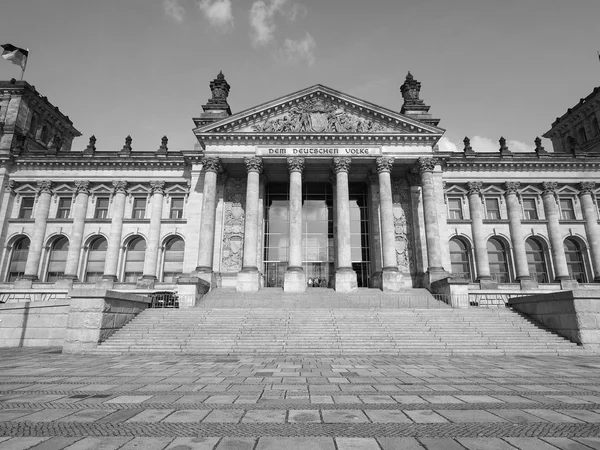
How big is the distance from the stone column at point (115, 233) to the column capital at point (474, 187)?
1428 inches

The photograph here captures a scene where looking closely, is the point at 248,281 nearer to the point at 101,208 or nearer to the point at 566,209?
the point at 101,208

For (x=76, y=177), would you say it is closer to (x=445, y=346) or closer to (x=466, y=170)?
(x=445, y=346)

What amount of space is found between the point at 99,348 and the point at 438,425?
15.3 metres

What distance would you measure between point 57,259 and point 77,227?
13.7ft

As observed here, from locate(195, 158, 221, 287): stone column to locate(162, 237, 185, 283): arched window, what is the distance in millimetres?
5957

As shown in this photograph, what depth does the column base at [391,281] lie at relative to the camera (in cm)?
2948

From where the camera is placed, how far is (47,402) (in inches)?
266

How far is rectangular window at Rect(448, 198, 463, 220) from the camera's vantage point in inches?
1501

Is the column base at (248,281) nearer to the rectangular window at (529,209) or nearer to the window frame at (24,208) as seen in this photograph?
the window frame at (24,208)

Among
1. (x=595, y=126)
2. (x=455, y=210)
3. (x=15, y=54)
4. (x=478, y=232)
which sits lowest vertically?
(x=478, y=232)

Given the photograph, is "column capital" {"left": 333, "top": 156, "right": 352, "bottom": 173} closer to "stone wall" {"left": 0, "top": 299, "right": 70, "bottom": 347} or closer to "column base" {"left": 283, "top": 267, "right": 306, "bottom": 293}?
"column base" {"left": 283, "top": 267, "right": 306, "bottom": 293}

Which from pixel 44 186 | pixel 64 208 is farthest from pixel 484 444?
pixel 44 186

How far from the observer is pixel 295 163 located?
106 feet

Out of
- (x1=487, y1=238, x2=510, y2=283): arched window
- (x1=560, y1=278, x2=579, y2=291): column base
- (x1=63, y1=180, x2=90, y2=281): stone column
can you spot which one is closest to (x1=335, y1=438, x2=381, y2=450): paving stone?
(x1=487, y1=238, x2=510, y2=283): arched window
